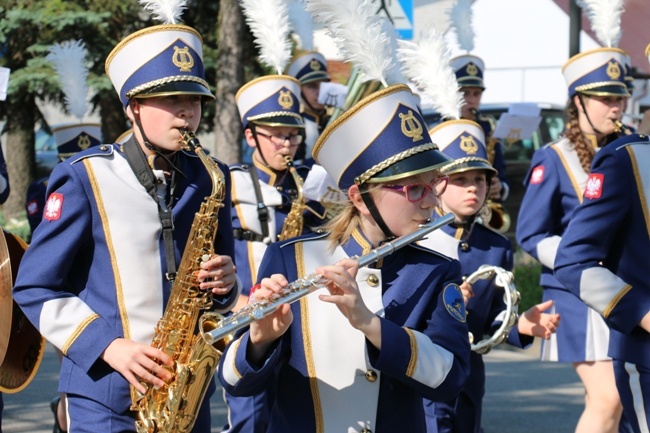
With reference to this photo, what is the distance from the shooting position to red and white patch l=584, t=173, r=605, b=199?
4.75 metres

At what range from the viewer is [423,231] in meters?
3.71

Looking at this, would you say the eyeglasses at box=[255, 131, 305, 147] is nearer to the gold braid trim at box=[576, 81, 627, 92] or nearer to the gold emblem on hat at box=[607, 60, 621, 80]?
the gold braid trim at box=[576, 81, 627, 92]

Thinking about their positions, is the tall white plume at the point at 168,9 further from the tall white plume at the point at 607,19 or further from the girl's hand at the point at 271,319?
the tall white plume at the point at 607,19

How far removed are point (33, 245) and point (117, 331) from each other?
0.42 m

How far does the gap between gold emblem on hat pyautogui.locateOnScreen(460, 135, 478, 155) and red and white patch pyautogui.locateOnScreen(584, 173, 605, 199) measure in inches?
60.0

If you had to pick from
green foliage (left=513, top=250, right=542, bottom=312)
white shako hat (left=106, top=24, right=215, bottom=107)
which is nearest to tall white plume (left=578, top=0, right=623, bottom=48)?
white shako hat (left=106, top=24, right=215, bottom=107)

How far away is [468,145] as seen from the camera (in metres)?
6.34

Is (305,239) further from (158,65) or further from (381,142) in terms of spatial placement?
(158,65)

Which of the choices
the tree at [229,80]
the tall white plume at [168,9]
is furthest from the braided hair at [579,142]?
the tree at [229,80]

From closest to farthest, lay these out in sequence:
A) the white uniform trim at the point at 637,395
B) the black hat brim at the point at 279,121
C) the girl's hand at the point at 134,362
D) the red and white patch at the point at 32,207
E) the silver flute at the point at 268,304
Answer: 1. the silver flute at the point at 268,304
2. the girl's hand at the point at 134,362
3. the white uniform trim at the point at 637,395
4. the black hat brim at the point at 279,121
5. the red and white patch at the point at 32,207

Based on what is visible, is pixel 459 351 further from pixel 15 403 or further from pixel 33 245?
pixel 15 403

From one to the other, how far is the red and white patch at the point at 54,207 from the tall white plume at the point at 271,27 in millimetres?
2220

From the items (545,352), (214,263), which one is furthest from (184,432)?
(545,352)

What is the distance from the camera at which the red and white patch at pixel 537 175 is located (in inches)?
278
